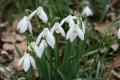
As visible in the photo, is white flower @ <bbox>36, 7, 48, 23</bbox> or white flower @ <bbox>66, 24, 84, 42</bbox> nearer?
white flower @ <bbox>66, 24, 84, 42</bbox>

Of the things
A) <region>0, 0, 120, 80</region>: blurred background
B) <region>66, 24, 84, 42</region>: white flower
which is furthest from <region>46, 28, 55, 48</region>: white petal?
<region>0, 0, 120, 80</region>: blurred background

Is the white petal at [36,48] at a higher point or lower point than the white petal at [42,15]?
lower

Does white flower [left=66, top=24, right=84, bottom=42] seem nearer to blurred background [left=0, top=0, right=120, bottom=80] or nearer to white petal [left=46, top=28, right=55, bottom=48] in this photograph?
white petal [left=46, top=28, right=55, bottom=48]

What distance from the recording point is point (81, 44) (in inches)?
127

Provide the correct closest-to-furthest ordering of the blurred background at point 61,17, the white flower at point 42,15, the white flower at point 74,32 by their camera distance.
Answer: the white flower at point 74,32, the white flower at point 42,15, the blurred background at point 61,17

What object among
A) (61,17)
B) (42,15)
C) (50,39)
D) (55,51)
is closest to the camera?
(50,39)

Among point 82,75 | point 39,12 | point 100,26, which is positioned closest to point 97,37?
point 100,26

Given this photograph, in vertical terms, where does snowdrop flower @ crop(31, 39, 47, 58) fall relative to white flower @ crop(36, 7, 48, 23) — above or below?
below

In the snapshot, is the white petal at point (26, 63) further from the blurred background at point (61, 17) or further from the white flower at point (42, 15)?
the blurred background at point (61, 17)

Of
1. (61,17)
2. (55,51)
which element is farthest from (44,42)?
(61,17)

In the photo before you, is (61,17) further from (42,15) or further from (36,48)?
(36,48)

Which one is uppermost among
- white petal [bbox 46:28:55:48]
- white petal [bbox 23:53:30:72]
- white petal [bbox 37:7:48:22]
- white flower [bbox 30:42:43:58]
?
white petal [bbox 37:7:48:22]

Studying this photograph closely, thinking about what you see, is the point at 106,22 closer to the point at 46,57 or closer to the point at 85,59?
the point at 85,59

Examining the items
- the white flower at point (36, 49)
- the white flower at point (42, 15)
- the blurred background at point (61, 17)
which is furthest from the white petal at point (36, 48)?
the blurred background at point (61, 17)
